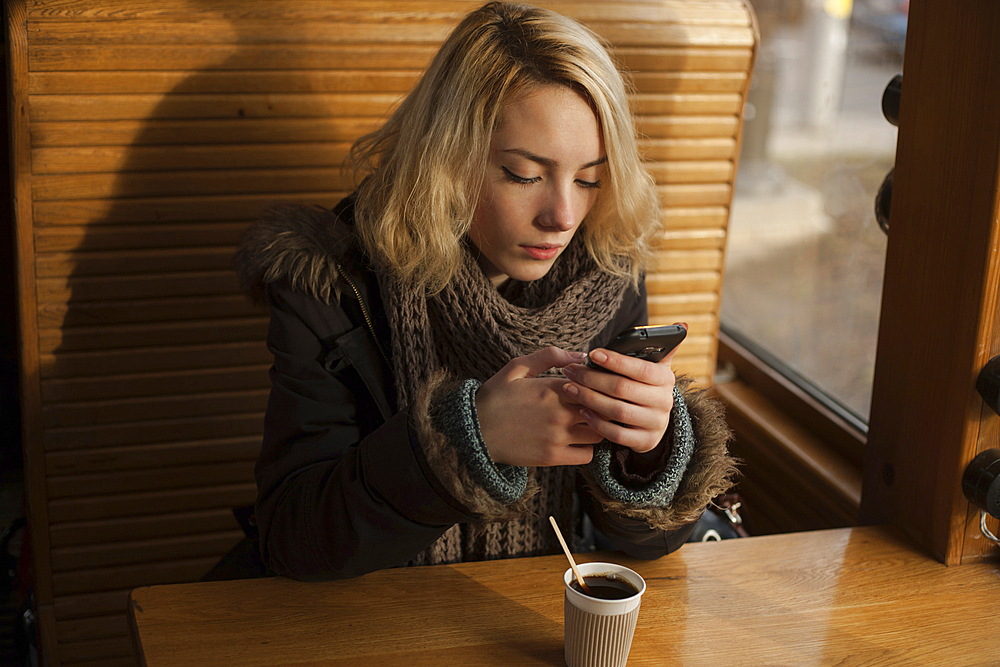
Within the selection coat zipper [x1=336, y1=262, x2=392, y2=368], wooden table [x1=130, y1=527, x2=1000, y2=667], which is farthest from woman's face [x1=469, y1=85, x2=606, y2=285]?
wooden table [x1=130, y1=527, x2=1000, y2=667]

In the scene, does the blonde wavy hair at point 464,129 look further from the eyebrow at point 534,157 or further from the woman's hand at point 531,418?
the woman's hand at point 531,418

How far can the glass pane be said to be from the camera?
76.7 inches

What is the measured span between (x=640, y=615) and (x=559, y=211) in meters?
0.60

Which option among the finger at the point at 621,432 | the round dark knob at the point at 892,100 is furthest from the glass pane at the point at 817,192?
the finger at the point at 621,432

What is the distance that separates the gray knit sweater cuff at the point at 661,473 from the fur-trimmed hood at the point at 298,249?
52 cm

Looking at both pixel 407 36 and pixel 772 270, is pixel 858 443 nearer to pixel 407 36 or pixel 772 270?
pixel 772 270

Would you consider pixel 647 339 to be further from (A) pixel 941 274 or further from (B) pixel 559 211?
(A) pixel 941 274

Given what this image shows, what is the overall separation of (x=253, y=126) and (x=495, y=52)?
2.12 ft

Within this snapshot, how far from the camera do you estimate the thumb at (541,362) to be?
1.06m

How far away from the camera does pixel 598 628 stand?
95 cm

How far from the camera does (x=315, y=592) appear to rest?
1.14 m

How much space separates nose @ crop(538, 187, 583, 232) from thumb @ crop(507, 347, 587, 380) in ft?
0.95

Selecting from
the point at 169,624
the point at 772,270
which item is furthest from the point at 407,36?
the point at 772,270

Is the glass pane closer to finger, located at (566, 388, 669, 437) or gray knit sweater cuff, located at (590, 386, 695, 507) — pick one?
gray knit sweater cuff, located at (590, 386, 695, 507)
